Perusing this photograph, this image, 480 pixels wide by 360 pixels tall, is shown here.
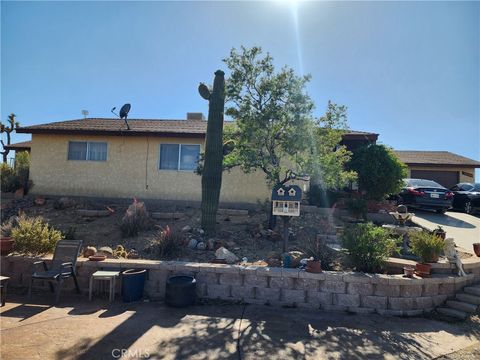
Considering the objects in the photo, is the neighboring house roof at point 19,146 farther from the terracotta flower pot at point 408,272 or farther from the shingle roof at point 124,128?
the terracotta flower pot at point 408,272

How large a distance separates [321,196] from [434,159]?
1282 cm

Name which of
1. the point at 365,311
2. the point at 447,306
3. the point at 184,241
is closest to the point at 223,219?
the point at 184,241

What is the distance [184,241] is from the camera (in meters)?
7.39

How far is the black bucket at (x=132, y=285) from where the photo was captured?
556 centimetres

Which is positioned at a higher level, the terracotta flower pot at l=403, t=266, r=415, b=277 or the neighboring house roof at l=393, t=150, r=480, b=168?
the neighboring house roof at l=393, t=150, r=480, b=168

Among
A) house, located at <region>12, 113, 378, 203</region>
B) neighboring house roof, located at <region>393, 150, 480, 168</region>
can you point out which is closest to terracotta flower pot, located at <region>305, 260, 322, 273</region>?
house, located at <region>12, 113, 378, 203</region>

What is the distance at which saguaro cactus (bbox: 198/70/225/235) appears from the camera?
8352 millimetres

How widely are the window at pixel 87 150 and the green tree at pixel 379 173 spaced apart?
10.4 meters

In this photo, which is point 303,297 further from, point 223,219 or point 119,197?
point 119,197

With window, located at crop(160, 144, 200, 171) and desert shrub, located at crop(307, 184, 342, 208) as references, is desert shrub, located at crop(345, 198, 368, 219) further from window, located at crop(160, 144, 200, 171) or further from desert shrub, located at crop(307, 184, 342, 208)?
window, located at crop(160, 144, 200, 171)

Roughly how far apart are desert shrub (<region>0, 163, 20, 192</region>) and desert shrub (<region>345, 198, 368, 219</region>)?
1319 cm

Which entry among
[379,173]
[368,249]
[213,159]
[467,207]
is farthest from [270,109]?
[467,207]

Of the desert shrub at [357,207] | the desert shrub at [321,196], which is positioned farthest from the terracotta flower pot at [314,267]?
the desert shrub at [321,196]

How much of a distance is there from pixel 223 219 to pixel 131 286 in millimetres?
4973
